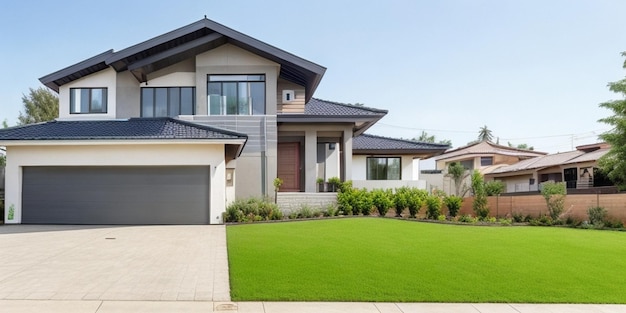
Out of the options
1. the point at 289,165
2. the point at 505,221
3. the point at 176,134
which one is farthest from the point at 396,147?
the point at 176,134

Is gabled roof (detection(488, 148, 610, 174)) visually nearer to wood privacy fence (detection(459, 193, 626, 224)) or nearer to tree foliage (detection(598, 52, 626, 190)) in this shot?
tree foliage (detection(598, 52, 626, 190))

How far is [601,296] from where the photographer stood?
668 centimetres

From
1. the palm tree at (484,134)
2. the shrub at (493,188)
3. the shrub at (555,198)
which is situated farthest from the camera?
the palm tree at (484,134)

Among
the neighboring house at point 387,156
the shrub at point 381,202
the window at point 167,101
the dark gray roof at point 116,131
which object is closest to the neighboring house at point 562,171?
the neighboring house at point 387,156

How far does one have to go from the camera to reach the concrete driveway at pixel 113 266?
21.4 ft

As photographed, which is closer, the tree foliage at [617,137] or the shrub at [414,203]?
the shrub at [414,203]

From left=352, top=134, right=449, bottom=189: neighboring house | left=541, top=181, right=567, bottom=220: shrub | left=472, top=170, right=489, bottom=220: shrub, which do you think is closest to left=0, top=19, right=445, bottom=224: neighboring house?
left=352, top=134, right=449, bottom=189: neighboring house

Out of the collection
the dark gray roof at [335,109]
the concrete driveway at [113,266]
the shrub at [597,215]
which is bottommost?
the concrete driveway at [113,266]

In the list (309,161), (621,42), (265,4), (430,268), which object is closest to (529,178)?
(621,42)

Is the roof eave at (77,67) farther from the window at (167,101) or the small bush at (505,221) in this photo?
the small bush at (505,221)

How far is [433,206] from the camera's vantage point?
19469mm

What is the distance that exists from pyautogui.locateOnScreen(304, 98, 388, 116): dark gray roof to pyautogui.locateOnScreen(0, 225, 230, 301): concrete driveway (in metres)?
9.93

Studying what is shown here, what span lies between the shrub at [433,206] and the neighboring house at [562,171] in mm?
17042

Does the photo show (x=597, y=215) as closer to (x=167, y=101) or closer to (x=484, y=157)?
(x=167, y=101)
